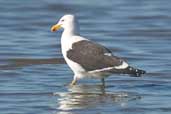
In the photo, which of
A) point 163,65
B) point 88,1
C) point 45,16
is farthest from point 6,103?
point 88,1

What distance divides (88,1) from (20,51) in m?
7.91

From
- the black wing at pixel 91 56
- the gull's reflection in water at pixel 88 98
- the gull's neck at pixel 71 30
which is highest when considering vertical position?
the gull's neck at pixel 71 30

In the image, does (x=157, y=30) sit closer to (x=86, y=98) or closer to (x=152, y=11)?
(x=152, y=11)

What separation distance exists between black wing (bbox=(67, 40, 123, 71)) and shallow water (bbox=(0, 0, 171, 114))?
470mm

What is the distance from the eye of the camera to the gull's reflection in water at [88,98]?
12555mm

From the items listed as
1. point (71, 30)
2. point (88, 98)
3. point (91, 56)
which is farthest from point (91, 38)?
point (88, 98)

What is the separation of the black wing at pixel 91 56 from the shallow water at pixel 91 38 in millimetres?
470

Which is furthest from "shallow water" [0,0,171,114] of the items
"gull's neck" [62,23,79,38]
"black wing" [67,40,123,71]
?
"gull's neck" [62,23,79,38]

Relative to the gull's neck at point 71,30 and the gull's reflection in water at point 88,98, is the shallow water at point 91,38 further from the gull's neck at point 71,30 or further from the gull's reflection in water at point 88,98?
the gull's neck at point 71,30

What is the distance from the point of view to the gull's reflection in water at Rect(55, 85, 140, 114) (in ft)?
41.2

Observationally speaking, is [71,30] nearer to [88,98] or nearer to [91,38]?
[88,98]

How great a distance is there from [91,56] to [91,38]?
5795mm

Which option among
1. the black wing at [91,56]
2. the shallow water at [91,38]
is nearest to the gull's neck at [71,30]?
the black wing at [91,56]

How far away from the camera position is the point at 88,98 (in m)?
13.3
